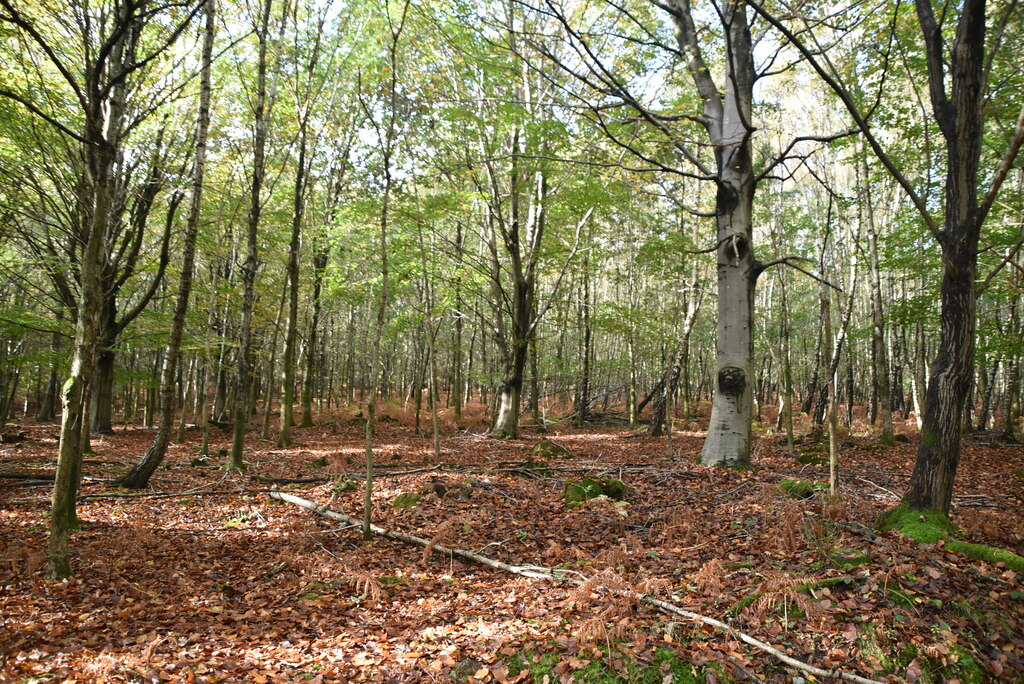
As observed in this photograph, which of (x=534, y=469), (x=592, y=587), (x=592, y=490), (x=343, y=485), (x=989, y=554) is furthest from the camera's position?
(x=534, y=469)

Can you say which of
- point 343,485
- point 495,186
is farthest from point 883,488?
point 495,186

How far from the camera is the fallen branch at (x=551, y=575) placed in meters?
3.11

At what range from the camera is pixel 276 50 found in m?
12.4

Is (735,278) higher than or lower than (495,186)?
lower

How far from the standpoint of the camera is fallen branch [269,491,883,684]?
3107 mm

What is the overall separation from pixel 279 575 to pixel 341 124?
56.9 ft

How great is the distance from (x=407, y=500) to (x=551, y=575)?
11.1 ft

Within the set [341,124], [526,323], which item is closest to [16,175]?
[341,124]

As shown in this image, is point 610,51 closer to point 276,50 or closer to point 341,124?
point 276,50

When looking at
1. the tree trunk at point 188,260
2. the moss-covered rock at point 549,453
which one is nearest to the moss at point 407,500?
the moss-covered rock at point 549,453

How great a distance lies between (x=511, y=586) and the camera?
5023mm

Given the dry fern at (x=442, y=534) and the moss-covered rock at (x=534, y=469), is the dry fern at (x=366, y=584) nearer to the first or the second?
the dry fern at (x=442, y=534)

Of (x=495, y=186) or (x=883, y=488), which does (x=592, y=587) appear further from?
(x=495, y=186)

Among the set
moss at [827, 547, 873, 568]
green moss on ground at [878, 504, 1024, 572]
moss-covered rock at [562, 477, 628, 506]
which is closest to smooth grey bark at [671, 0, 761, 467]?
moss-covered rock at [562, 477, 628, 506]
